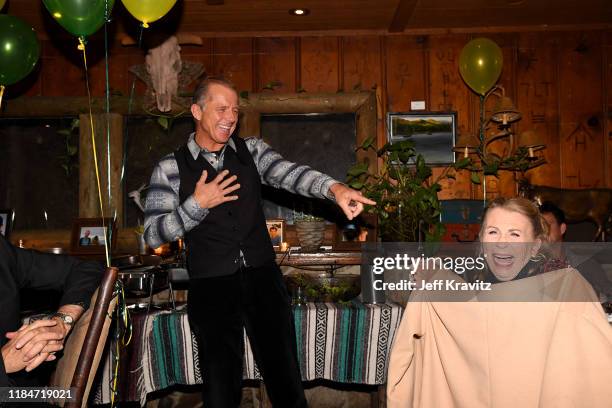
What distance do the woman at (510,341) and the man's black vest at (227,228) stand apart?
783 mm

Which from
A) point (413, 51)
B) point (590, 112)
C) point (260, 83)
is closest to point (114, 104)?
point (260, 83)

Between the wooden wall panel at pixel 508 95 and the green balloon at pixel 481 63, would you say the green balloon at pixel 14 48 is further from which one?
the wooden wall panel at pixel 508 95

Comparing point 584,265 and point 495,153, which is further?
point 495,153

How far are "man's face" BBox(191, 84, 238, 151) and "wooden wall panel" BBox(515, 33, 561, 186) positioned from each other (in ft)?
10.7

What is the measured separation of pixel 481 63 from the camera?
4.28 meters

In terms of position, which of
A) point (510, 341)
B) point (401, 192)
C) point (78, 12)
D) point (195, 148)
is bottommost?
point (510, 341)

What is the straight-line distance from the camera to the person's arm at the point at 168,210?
81.1 inches

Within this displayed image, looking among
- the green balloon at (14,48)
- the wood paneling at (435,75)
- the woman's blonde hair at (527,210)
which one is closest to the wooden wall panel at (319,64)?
the wood paneling at (435,75)

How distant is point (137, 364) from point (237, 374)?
854mm

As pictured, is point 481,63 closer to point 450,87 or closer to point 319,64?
point 450,87

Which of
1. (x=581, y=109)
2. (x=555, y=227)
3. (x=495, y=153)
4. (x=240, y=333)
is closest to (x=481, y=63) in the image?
(x=495, y=153)

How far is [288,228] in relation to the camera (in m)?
4.54

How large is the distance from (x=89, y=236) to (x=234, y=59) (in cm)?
193

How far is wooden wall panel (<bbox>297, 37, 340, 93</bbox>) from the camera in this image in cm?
471
